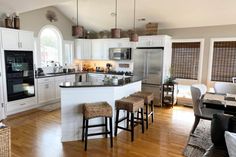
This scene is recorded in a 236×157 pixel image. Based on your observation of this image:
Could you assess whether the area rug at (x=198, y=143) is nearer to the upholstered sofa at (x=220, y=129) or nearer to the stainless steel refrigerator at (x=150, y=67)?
the upholstered sofa at (x=220, y=129)

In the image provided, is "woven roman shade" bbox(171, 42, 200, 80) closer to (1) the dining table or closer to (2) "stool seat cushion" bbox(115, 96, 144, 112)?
(1) the dining table

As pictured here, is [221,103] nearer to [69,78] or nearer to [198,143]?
[198,143]

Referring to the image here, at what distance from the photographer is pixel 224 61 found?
18.0 feet

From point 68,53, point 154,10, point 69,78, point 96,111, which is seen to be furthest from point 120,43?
point 96,111

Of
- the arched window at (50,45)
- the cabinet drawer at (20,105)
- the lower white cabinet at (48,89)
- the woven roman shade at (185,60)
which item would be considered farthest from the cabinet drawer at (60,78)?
the woven roman shade at (185,60)

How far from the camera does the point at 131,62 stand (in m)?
6.96

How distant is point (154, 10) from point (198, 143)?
12.4 feet

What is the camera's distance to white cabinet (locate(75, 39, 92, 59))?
24.6 feet

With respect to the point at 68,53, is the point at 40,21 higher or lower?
higher

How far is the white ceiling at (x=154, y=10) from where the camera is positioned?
4593 mm

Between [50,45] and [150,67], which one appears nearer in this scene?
[150,67]

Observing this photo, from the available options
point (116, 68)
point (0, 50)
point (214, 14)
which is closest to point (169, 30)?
point (214, 14)

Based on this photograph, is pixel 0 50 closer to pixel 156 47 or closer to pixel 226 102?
pixel 156 47

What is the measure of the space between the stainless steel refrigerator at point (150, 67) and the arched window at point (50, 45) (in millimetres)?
2925
